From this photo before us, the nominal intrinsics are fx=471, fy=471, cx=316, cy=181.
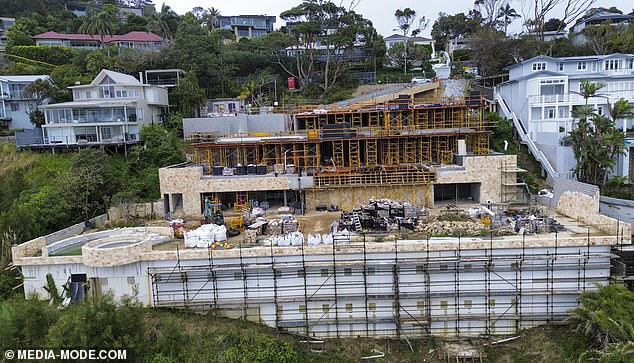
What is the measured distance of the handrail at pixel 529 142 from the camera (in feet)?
106

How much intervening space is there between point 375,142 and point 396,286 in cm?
1491

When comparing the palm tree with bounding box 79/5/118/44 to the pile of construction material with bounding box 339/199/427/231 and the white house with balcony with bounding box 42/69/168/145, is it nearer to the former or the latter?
the white house with balcony with bounding box 42/69/168/145

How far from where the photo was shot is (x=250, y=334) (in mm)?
19922

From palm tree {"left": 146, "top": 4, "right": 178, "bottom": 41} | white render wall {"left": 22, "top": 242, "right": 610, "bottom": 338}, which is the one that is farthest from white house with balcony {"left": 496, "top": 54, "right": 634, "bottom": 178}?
palm tree {"left": 146, "top": 4, "right": 178, "bottom": 41}

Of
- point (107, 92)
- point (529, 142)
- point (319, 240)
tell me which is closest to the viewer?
point (319, 240)

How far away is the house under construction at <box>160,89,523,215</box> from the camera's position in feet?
100

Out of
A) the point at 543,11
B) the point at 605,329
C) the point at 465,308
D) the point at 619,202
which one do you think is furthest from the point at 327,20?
the point at 605,329

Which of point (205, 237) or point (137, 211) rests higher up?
point (137, 211)

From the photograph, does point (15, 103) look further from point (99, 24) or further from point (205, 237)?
point (205, 237)

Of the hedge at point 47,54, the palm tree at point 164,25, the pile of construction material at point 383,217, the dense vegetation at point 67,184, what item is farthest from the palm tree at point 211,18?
the pile of construction material at point 383,217

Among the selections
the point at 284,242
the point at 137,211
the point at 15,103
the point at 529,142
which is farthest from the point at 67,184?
the point at 529,142

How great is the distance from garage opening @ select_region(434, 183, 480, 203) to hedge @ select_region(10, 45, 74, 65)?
4457 centimetres

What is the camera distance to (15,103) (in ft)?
141

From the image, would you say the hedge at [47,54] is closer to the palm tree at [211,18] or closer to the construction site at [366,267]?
the palm tree at [211,18]
